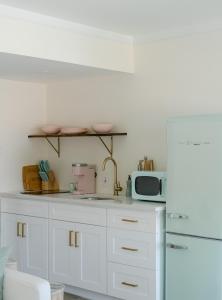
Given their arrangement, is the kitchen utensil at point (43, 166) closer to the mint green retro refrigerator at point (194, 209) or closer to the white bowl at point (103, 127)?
the white bowl at point (103, 127)

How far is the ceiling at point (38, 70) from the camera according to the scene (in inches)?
165

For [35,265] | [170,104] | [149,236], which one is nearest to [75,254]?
[35,265]

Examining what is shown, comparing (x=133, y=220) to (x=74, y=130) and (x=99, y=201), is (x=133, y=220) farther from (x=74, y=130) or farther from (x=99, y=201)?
(x=74, y=130)

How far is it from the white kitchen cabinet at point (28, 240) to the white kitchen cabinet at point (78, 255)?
112mm

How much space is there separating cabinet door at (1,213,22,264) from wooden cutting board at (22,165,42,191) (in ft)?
1.31

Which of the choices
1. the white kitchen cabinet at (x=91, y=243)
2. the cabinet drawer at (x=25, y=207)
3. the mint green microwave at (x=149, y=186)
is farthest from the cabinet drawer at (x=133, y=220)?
the cabinet drawer at (x=25, y=207)

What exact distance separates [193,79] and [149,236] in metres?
1.43

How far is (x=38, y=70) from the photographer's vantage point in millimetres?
4770

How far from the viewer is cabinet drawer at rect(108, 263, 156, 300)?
4151 millimetres

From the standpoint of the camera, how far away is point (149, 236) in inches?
163

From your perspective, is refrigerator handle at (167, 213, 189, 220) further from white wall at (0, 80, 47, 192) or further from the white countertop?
white wall at (0, 80, 47, 192)

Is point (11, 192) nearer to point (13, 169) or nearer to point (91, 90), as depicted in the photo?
point (13, 169)

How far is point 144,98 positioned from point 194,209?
1.38 m

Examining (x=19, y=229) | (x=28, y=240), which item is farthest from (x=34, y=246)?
(x=19, y=229)
